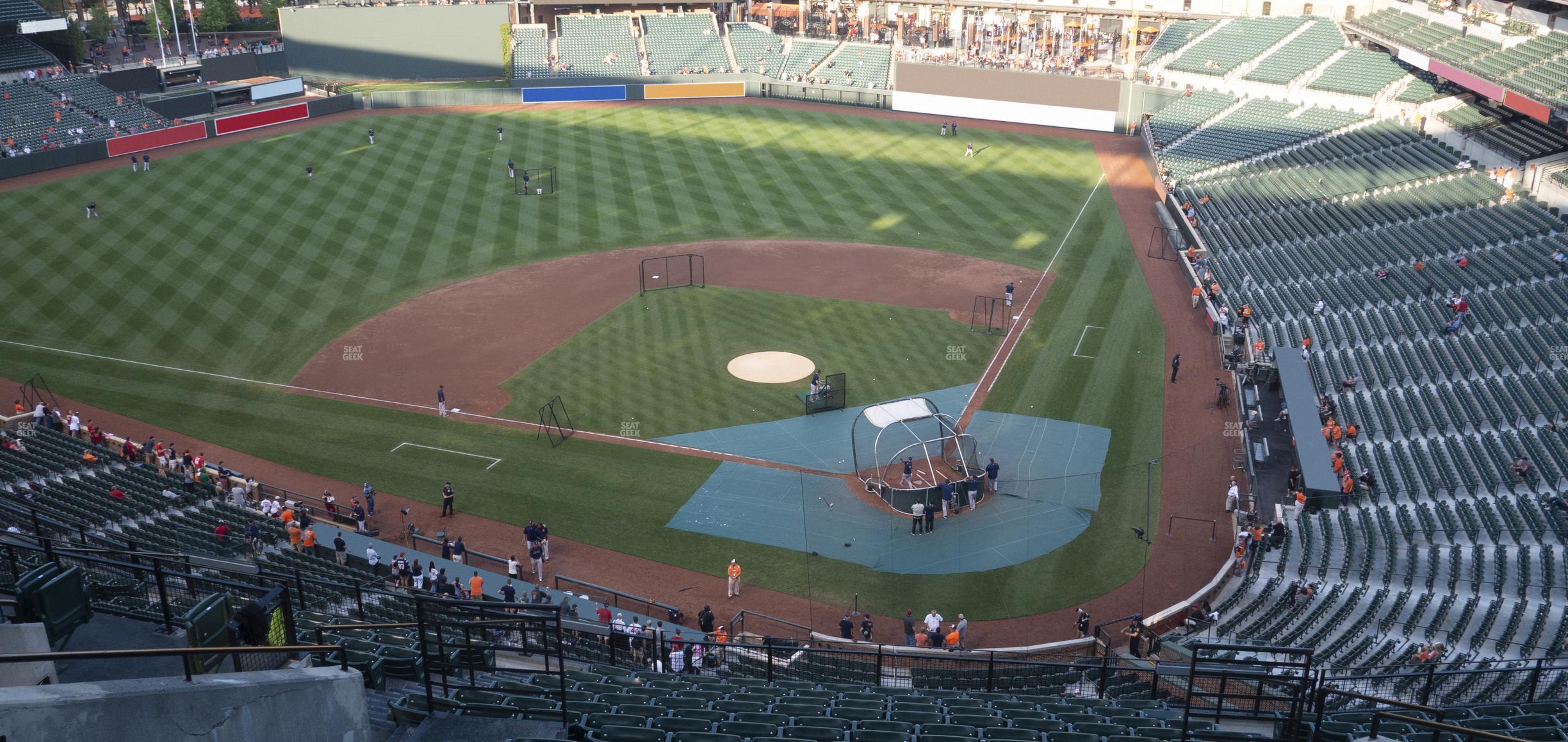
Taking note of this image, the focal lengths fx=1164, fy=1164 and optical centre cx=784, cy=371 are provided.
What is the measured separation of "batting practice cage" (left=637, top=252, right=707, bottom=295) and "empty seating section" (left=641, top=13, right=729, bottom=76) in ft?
98.7

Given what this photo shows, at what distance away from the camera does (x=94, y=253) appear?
44.1 m

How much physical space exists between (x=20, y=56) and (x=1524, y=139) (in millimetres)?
69414

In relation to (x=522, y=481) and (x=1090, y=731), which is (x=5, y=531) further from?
(x=1090, y=731)

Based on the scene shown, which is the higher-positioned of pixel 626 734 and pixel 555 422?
pixel 626 734

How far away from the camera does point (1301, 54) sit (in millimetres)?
59750

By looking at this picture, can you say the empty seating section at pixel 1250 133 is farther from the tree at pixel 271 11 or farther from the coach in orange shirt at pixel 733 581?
the tree at pixel 271 11

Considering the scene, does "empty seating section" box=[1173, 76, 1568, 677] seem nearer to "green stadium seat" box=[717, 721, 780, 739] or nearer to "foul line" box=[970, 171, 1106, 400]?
"foul line" box=[970, 171, 1106, 400]

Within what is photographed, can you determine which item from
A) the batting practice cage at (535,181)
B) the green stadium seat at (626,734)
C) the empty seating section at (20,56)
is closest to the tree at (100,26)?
the empty seating section at (20,56)

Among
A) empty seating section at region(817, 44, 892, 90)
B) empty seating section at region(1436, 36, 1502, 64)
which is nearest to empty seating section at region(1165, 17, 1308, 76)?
empty seating section at region(1436, 36, 1502, 64)

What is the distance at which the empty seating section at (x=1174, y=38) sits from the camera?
6706cm

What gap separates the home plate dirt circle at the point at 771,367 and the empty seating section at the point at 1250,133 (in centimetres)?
2526

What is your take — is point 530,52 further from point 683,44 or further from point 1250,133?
point 1250,133

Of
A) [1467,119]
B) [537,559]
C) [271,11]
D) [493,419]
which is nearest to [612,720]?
[537,559]

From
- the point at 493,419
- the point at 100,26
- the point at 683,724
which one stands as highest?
the point at 100,26
